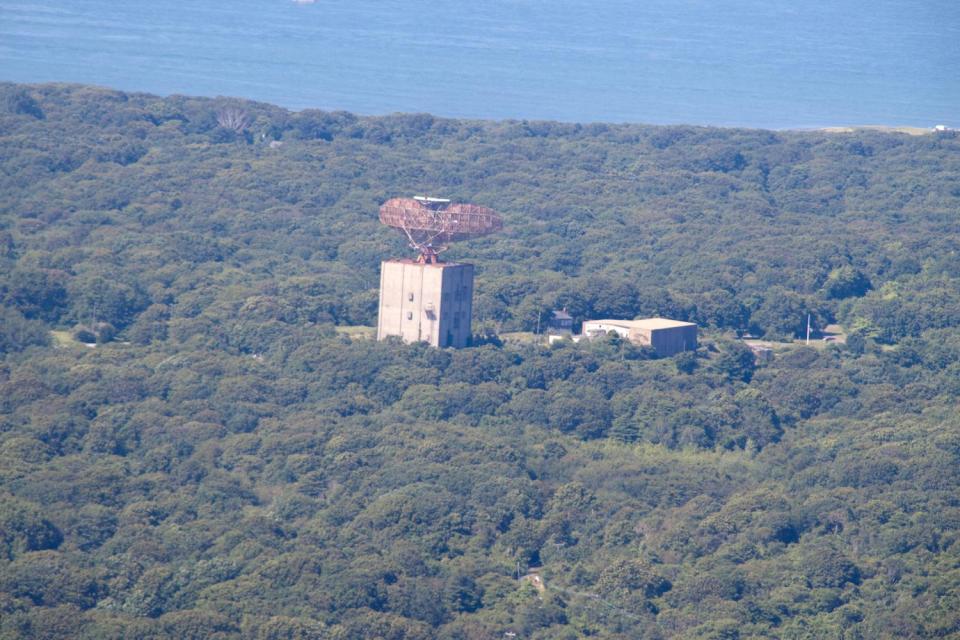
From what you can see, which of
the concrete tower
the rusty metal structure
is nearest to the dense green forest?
the concrete tower

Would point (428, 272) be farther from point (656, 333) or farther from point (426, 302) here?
point (656, 333)

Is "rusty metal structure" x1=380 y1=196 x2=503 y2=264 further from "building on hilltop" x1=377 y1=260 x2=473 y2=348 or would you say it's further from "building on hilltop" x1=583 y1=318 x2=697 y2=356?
"building on hilltop" x1=583 y1=318 x2=697 y2=356

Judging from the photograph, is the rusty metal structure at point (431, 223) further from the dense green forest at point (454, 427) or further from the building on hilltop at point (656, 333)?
the building on hilltop at point (656, 333)

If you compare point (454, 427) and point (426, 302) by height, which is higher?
point (426, 302)

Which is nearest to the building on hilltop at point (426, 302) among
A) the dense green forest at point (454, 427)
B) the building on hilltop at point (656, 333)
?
the dense green forest at point (454, 427)

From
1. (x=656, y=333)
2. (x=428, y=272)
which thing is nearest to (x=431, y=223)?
(x=428, y=272)

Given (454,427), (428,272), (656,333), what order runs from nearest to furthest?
(454,427) → (428,272) → (656,333)
